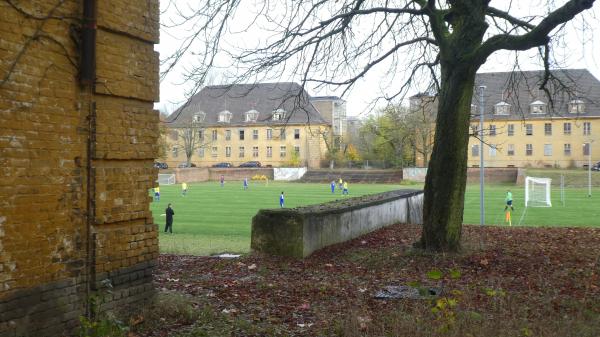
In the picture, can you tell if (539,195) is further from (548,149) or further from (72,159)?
(72,159)

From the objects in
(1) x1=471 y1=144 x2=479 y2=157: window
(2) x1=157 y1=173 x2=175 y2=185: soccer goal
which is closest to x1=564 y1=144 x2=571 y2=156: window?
(1) x1=471 y1=144 x2=479 y2=157: window

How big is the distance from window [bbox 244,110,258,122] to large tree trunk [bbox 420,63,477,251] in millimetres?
82726

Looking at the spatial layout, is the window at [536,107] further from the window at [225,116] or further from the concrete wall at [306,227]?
the concrete wall at [306,227]

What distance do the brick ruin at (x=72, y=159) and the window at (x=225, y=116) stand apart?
88773mm

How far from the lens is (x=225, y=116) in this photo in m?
94.9

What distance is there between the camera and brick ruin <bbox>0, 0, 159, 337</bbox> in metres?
5.00

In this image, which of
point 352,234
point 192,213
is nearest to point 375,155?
point 192,213

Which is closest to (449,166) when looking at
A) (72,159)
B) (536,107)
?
(72,159)

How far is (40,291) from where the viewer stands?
Result: 5.24 m

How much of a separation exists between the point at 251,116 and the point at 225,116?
4.59m

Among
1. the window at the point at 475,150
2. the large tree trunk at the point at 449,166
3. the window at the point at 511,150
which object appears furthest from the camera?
the window at the point at 475,150

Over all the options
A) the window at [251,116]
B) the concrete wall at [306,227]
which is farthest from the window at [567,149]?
the concrete wall at [306,227]

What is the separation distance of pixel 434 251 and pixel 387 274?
1.75 meters

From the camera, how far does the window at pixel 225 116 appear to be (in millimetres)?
94688
